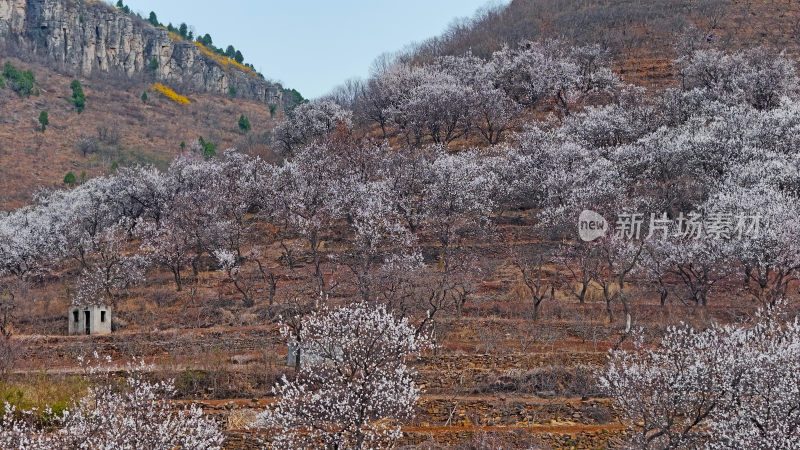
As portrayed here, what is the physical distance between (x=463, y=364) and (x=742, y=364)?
38.3 feet

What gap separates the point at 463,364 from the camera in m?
27.5

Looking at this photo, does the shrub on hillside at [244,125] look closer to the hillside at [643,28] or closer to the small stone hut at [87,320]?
the hillside at [643,28]

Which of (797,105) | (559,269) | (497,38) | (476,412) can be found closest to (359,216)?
(559,269)

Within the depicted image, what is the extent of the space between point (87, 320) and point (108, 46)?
122062 mm

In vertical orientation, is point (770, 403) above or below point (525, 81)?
below

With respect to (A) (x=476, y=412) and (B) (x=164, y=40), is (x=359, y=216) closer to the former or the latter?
(A) (x=476, y=412)

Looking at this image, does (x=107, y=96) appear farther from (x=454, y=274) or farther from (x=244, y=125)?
(x=454, y=274)

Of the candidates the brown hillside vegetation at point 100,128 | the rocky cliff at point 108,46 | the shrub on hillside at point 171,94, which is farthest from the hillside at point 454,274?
the rocky cliff at point 108,46

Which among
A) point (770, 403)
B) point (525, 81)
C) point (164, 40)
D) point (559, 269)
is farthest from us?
point (164, 40)

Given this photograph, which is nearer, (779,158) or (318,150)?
(779,158)

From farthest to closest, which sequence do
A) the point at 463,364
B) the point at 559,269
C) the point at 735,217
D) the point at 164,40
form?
1. the point at 164,40
2. the point at 559,269
3. the point at 735,217
4. the point at 463,364

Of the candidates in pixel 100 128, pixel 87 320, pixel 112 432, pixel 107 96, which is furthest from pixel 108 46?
pixel 112 432

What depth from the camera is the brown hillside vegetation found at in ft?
268

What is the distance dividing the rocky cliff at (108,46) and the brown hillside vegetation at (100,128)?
8688 mm
